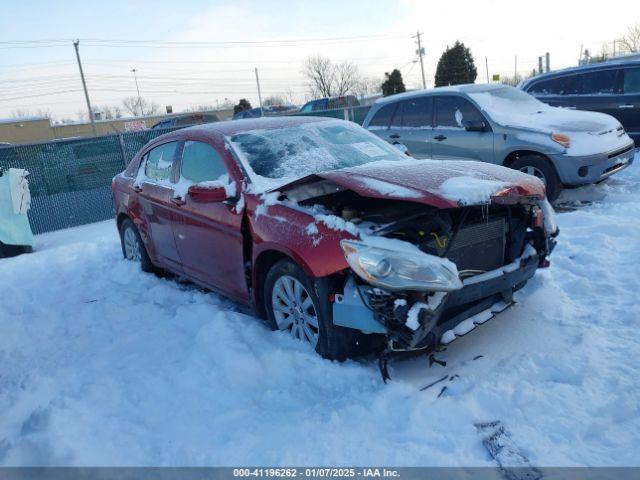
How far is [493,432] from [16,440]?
259 cm

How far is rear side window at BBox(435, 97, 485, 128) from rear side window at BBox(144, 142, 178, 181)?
4438 mm

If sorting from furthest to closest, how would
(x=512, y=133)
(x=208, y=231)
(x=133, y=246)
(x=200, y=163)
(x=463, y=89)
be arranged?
(x=463, y=89) < (x=512, y=133) < (x=133, y=246) < (x=200, y=163) < (x=208, y=231)

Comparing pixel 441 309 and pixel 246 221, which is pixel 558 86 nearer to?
pixel 246 221

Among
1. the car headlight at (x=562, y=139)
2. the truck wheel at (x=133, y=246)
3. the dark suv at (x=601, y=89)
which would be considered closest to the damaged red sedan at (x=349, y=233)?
the truck wheel at (x=133, y=246)

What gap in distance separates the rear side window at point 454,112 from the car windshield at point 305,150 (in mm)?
3236

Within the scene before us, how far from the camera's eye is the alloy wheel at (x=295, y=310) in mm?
3264

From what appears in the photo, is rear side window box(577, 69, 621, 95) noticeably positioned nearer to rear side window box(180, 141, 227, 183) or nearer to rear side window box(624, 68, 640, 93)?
rear side window box(624, 68, 640, 93)

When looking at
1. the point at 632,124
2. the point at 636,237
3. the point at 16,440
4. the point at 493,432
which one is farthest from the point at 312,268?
the point at 632,124

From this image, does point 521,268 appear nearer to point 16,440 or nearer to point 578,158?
point 16,440

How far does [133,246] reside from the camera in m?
5.85

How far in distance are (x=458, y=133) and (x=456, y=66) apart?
2998 centimetres

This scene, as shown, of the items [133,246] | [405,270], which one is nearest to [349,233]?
[405,270]

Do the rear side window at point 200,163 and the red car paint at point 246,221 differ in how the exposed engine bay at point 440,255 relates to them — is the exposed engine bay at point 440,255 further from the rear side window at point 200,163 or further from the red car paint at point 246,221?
the rear side window at point 200,163

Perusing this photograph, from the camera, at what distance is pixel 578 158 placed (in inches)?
253
